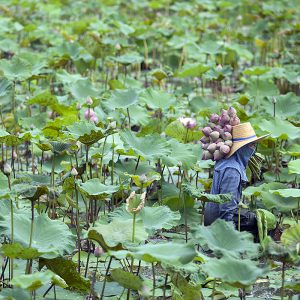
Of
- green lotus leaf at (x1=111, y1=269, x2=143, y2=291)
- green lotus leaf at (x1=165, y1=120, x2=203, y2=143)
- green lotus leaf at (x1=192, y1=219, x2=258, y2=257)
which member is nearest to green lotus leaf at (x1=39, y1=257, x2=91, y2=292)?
green lotus leaf at (x1=111, y1=269, x2=143, y2=291)

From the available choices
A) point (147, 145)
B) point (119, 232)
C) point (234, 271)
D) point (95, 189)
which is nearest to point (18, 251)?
point (119, 232)

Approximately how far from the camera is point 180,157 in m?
3.98

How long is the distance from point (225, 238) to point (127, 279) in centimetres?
37

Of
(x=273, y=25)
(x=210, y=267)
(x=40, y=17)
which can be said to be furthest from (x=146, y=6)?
(x=210, y=267)

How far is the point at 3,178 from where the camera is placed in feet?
12.8

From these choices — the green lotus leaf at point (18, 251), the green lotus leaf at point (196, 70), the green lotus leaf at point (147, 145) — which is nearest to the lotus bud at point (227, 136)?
the green lotus leaf at point (147, 145)

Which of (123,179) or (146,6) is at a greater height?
(123,179)

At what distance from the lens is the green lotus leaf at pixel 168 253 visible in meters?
2.69

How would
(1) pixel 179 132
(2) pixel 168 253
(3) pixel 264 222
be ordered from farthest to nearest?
(1) pixel 179 132 → (3) pixel 264 222 → (2) pixel 168 253

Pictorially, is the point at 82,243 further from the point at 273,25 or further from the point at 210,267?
the point at 273,25

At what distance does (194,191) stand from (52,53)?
3.79 m

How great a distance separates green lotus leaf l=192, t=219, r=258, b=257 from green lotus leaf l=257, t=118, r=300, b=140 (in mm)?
1518

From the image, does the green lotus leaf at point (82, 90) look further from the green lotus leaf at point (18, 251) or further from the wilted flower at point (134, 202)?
the green lotus leaf at point (18, 251)

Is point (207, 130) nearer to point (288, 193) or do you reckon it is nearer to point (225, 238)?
point (288, 193)
